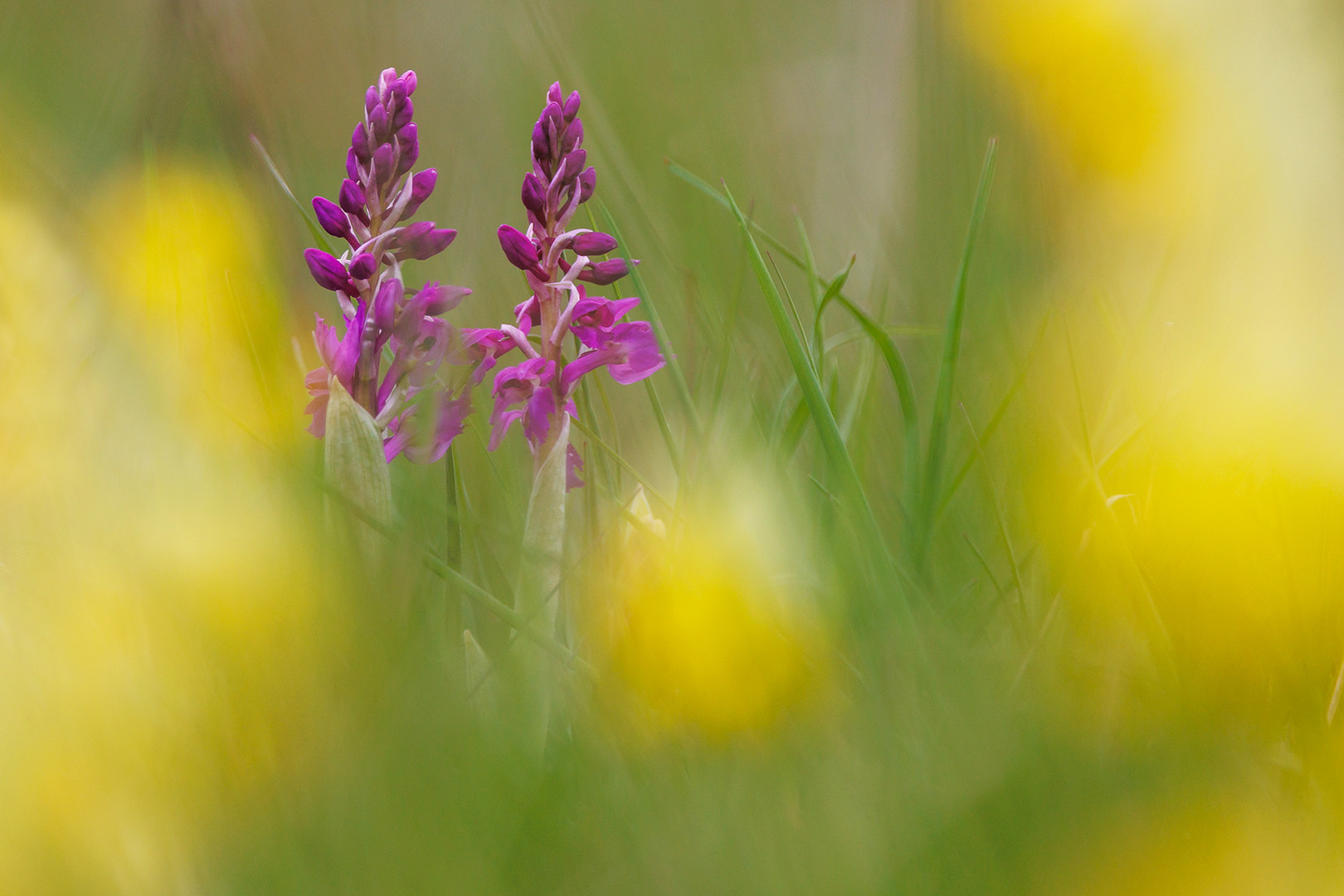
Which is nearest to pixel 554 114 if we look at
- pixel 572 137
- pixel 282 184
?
pixel 572 137

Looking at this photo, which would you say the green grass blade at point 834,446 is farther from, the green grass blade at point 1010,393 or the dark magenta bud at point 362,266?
the dark magenta bud at point 362,266

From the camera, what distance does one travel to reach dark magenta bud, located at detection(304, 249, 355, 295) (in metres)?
0.39

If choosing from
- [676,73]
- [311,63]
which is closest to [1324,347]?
[676,73]

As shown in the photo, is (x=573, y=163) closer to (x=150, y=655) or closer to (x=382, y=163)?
(x=382, y=163)

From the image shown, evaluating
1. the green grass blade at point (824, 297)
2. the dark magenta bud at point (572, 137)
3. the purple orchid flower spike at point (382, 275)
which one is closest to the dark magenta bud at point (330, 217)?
the purple orchid flower spike at point (382, 275)

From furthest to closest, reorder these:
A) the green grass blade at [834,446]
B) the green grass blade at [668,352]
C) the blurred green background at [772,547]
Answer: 1. the green grass blade at [668,352]
2. the green grass blade at [834,446]
3. the blurred green background at [772,547]

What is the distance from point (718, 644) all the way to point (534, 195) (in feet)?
0.89

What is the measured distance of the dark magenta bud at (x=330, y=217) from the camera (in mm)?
405

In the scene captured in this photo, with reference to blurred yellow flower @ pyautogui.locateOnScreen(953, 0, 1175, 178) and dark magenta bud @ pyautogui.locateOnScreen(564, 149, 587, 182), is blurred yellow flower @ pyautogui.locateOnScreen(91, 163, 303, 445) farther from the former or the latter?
blurred yellow flower @ pyautogui.locateOnScreen(953, 0, 1175, 178)

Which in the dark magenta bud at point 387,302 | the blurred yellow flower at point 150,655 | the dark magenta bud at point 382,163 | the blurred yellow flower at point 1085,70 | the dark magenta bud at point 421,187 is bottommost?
the blurred yellow flower at point 150,655

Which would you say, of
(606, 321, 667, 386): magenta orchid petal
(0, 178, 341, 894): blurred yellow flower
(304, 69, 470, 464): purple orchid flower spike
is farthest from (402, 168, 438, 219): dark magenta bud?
(0, 178, 341, 894): blurred yellow flower

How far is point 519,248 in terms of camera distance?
39 centimetres

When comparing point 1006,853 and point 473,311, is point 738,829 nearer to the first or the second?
point 1006,853

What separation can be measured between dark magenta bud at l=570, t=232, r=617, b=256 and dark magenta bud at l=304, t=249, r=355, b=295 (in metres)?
0.10
